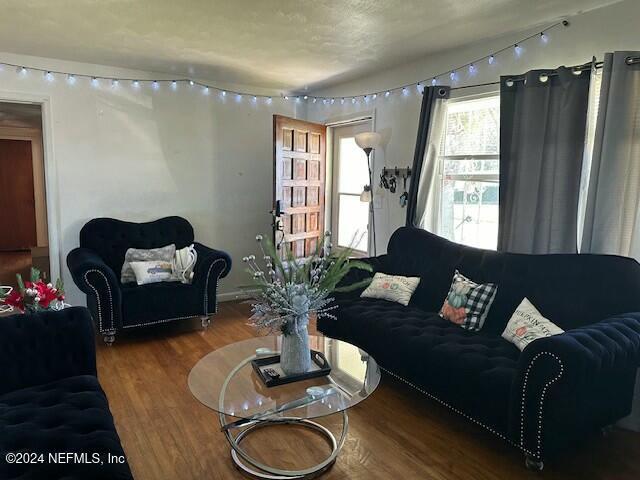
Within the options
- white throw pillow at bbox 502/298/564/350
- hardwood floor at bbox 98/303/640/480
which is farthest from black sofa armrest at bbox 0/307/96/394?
white throw pillow at bbox 502/298/564/350

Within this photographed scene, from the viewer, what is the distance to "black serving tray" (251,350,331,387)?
89.8 inches

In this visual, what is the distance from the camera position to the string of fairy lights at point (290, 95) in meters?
3.23

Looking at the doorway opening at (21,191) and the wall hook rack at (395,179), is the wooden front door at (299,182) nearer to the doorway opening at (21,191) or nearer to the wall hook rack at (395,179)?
the wall hook rack at (395,179)

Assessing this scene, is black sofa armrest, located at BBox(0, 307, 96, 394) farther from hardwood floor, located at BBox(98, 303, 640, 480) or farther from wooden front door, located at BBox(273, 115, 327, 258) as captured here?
wooden front door, located at BBox(273, 115, 327, 258)

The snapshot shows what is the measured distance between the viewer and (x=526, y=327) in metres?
2.57

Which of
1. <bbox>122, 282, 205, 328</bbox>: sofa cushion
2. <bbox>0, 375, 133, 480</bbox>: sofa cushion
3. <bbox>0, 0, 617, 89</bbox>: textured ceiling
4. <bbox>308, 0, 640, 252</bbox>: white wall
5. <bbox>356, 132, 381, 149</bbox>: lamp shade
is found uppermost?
<bbox>0, 0, 617, 89</bbox>: textured ceiling

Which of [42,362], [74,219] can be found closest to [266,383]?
[42,362]

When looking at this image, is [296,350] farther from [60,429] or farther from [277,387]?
[60,429]

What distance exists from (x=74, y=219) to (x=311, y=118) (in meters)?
2.78

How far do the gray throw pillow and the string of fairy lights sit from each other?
1588 millimetres

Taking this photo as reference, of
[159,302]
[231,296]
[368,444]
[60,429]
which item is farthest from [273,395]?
[231,296]

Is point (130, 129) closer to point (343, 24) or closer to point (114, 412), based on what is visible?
point (343, 24)

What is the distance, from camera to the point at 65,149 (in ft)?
13.8

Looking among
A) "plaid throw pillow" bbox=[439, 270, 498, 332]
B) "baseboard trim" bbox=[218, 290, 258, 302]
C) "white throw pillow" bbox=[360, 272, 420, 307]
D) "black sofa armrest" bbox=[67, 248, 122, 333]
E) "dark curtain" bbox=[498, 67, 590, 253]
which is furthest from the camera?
"baseboard trim" bbox=[218, 290, 258, 302]
